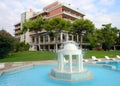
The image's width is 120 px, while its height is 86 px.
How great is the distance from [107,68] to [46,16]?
4161 cm

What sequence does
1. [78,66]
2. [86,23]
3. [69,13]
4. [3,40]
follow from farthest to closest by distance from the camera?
1. [69,13]
2. [86,23]
3. [3,40]
4. [78,66]

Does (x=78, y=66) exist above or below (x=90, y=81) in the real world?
above

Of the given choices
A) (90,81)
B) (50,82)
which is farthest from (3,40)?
(90,81)

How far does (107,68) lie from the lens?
54.7ft

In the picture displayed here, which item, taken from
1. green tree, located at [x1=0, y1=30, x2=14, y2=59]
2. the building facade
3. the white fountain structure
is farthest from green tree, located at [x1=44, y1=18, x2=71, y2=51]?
the white fountain structure

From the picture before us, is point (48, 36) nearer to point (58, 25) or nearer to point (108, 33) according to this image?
point (58, 25)

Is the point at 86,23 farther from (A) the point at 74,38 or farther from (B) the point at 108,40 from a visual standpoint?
(A) the point at 74,38

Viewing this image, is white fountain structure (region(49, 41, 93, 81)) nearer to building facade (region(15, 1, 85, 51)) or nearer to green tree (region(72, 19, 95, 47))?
green tree (region(72, 19, 95, 47))

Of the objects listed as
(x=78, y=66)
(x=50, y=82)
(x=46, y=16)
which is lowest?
(x=50, y=82)

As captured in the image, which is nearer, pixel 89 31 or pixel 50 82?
pixel 50 82

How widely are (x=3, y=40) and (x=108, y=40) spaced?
32175mm

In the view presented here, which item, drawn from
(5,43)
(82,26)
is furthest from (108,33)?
(5,43)

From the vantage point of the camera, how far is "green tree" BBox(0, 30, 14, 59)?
24750mm

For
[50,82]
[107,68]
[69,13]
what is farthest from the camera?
[69,13]
